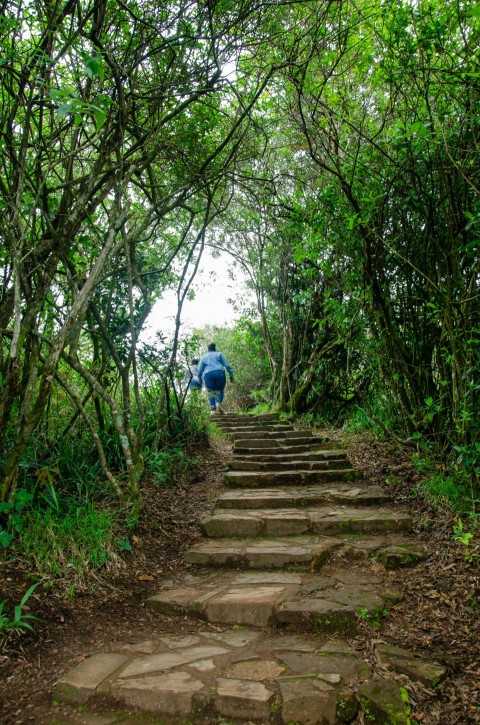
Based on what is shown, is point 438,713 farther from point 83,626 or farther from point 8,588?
point 8,588

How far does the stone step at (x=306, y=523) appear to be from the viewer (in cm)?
364

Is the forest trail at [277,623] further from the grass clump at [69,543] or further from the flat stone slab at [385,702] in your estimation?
the grass clump at [69,543]

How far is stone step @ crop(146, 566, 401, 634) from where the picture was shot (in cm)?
254

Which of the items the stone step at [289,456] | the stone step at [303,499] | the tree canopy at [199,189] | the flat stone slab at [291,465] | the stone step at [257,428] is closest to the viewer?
the tree canopy at [199,189]

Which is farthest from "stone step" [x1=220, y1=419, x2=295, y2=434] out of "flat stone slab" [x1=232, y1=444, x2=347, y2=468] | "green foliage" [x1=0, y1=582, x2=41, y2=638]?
"green foliage" [x1=0, y1=582, x2=41, y2=638]

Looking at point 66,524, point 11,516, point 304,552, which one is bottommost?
point 304,552

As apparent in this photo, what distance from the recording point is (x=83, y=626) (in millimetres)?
2533

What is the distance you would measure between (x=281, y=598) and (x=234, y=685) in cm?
79

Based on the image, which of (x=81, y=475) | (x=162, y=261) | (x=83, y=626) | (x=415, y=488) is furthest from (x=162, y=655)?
(x=162, y=261)

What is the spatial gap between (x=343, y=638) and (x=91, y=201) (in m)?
3.60

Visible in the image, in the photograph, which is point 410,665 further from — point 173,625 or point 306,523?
point 306,523

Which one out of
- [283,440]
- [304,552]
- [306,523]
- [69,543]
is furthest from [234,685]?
[283,440]

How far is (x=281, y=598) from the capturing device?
2748 millimetres

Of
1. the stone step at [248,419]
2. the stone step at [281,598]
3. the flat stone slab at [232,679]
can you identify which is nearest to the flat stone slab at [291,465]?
the stone step at [281,598]
